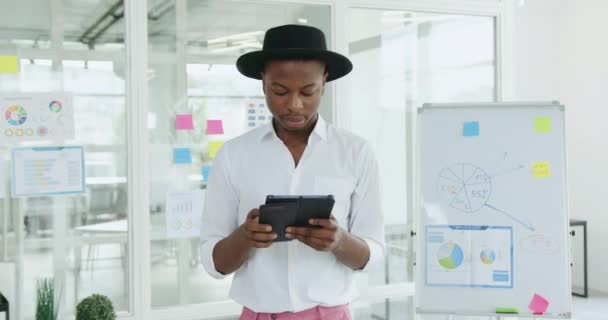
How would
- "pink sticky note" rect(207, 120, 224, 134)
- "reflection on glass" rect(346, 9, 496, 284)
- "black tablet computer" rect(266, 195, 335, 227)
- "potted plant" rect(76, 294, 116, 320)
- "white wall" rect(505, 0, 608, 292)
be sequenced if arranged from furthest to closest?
"white wall" rect(505, 0, 608, 292) < "reflection on glass" rect(346, 9, 496, 284) < "pink sticky note" rect(207, 120, 224, 134) < "potted plant" rect(76, 294, 116, 320) < "black tablet computer" rect(266, 195, 335, 227)

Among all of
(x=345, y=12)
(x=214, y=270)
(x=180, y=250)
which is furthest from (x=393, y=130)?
(x=214, y=270)

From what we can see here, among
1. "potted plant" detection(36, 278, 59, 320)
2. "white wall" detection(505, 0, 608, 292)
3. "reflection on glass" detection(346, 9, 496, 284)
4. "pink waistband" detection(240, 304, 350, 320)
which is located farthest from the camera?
"white wall" detection(505, 0, 608, 292)

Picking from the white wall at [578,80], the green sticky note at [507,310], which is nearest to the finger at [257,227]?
the green sticky note at [507,310]

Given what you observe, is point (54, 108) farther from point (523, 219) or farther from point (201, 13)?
point (523, 219)

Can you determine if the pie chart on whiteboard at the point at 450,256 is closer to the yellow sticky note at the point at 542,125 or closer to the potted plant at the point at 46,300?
the yellow sticky note at the point at 542,125

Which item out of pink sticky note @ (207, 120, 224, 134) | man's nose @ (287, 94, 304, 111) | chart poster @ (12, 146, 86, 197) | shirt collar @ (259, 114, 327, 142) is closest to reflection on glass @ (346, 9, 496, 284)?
pink sticky note @ (207, 120, 224, 134)

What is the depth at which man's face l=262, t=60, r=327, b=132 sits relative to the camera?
55.4 inches

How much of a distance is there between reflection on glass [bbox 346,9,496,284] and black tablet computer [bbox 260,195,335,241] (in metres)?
2.16

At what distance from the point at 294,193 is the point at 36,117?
1814 mm

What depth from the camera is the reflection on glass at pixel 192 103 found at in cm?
309

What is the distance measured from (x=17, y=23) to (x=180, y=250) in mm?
1311

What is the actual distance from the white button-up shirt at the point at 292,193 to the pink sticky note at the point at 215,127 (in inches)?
66.1

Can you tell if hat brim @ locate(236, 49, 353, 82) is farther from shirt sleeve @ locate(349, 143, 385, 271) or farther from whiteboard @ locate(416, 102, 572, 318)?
whiteboard @ locate(416, 102, 572, 318)

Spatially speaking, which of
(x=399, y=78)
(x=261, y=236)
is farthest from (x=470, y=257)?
(x=261, y=236)
